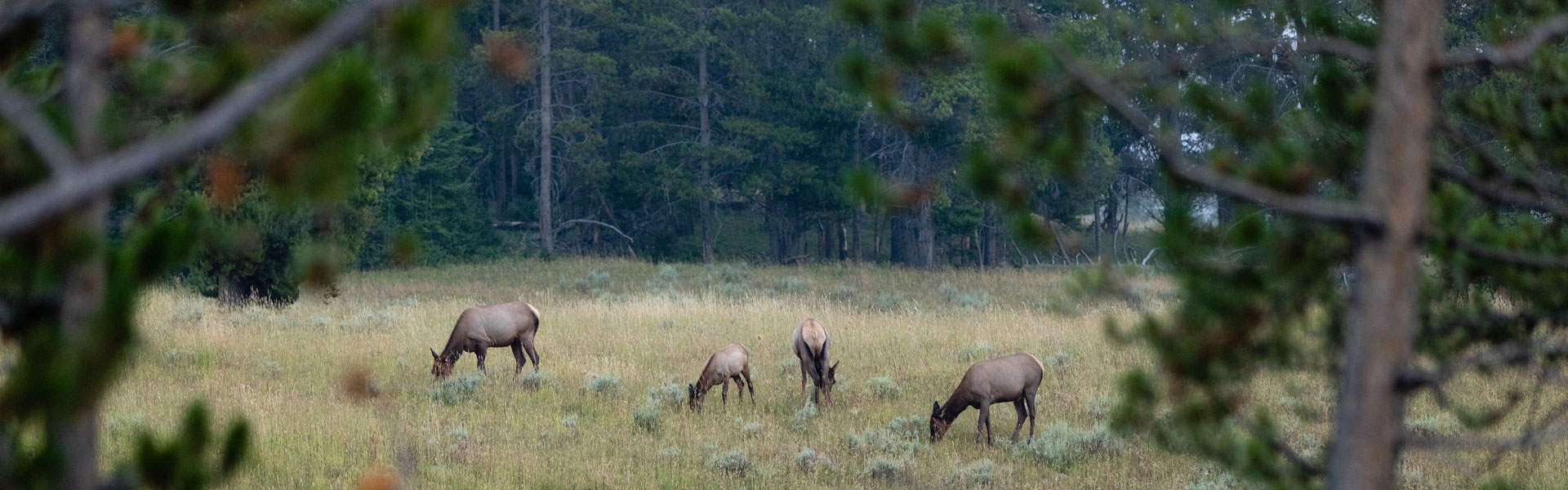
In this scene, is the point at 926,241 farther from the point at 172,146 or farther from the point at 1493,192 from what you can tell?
the point at 172,146

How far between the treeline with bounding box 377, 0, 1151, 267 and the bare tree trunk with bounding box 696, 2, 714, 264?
0.27 ft

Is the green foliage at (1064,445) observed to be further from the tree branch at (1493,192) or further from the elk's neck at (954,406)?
the tree branch at (1493,192)

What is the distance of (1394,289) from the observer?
8.98ft

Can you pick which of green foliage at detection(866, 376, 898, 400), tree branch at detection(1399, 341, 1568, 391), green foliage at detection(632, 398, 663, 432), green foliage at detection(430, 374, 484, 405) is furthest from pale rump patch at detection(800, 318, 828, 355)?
tree branch at detection(1399, 341, 1568, 391)

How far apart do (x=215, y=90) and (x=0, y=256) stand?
553mm

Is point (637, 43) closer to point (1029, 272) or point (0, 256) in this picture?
point (1029, 272)

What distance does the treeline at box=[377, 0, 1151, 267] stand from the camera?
36344 millimetres

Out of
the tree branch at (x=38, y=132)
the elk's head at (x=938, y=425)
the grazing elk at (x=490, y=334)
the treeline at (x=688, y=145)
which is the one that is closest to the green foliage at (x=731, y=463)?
the elk's head at (x=938, y=425)

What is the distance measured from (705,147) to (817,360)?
84.2ft

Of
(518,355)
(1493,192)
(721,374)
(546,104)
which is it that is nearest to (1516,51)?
(1493,192)

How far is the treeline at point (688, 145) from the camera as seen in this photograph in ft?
119

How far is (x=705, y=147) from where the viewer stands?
37.2m

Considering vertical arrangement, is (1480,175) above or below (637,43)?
below

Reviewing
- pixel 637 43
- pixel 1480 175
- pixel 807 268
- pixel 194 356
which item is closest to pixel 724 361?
pixel 194 356
